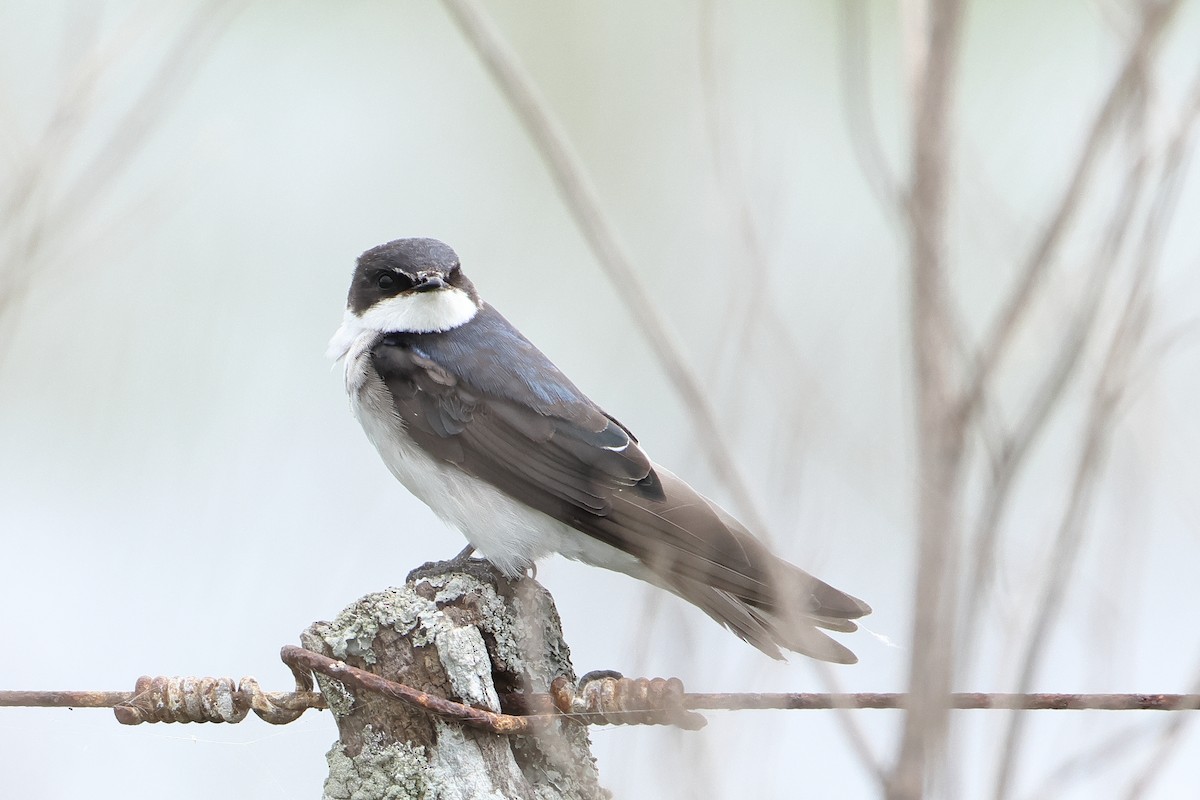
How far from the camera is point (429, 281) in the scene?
3.60 meters

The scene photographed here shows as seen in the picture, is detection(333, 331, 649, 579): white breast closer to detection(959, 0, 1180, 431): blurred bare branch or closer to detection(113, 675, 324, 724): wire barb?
detection(113, 675, 324, 724): wire barb

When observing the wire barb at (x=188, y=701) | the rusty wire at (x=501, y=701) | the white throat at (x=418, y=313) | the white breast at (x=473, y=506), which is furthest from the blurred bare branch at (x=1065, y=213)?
the white throat at (x=418, y=313)

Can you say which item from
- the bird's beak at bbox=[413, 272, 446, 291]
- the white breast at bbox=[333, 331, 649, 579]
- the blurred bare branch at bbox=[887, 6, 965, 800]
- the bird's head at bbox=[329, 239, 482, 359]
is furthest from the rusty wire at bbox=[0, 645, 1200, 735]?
the bird's beak at bbox=[413, 272, 446, 291]

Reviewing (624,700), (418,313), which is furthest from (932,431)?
(418,313)

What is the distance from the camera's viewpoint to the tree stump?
1.81m

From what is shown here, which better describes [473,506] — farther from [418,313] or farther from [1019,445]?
[1019,445]

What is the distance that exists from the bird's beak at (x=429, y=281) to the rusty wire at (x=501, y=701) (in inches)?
67.8

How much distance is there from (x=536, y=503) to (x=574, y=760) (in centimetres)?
115

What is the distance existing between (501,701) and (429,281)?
1844 mm

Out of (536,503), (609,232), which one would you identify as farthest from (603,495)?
(609,232)

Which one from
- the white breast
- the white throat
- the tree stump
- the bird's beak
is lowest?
the tree stump

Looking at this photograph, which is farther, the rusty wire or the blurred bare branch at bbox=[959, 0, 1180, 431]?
the rusty wire

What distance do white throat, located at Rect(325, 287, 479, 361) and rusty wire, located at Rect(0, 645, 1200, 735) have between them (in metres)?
1.62

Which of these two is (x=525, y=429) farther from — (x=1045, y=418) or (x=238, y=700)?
(x=1045, y=418)
